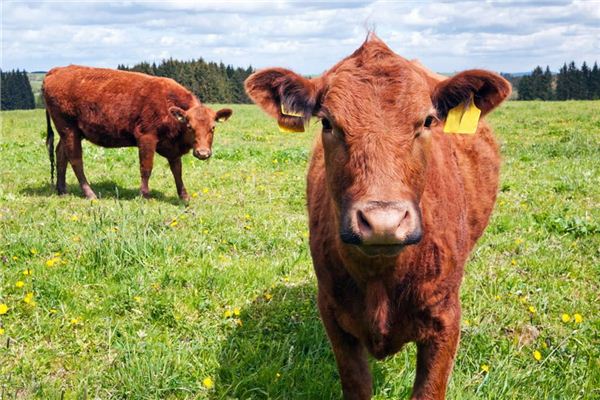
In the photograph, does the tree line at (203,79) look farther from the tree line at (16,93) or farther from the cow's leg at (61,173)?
the cow's leg at (61,173)

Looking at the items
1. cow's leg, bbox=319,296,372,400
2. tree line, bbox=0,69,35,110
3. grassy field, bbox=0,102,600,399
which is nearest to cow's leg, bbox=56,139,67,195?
grassy field, bbox=0,102,600,399

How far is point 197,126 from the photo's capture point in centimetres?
1002

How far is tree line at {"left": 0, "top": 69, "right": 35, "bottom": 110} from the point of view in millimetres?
77562

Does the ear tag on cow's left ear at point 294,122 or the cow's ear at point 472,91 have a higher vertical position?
the cow's ear at point 472,91

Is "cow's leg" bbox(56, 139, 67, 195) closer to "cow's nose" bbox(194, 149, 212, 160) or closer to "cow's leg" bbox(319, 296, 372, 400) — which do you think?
"cow's nose" bbox(194, 149, 212, 160)

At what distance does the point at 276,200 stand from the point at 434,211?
5.63 metres

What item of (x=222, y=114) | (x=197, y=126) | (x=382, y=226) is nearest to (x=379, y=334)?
(x=382, y=226)

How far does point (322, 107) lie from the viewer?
2.95m

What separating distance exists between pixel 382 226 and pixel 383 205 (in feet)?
0.36

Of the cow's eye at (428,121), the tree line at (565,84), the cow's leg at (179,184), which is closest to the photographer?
the cow's eye at (428,121)

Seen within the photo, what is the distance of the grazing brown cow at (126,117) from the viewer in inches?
397

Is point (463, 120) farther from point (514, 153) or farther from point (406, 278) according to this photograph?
point (514, 153)

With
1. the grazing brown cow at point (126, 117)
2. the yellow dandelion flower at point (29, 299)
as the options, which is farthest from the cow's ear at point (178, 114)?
the yellow dandelion flower at point (29, 299)

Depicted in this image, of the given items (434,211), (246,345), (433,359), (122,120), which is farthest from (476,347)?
(122,120)
